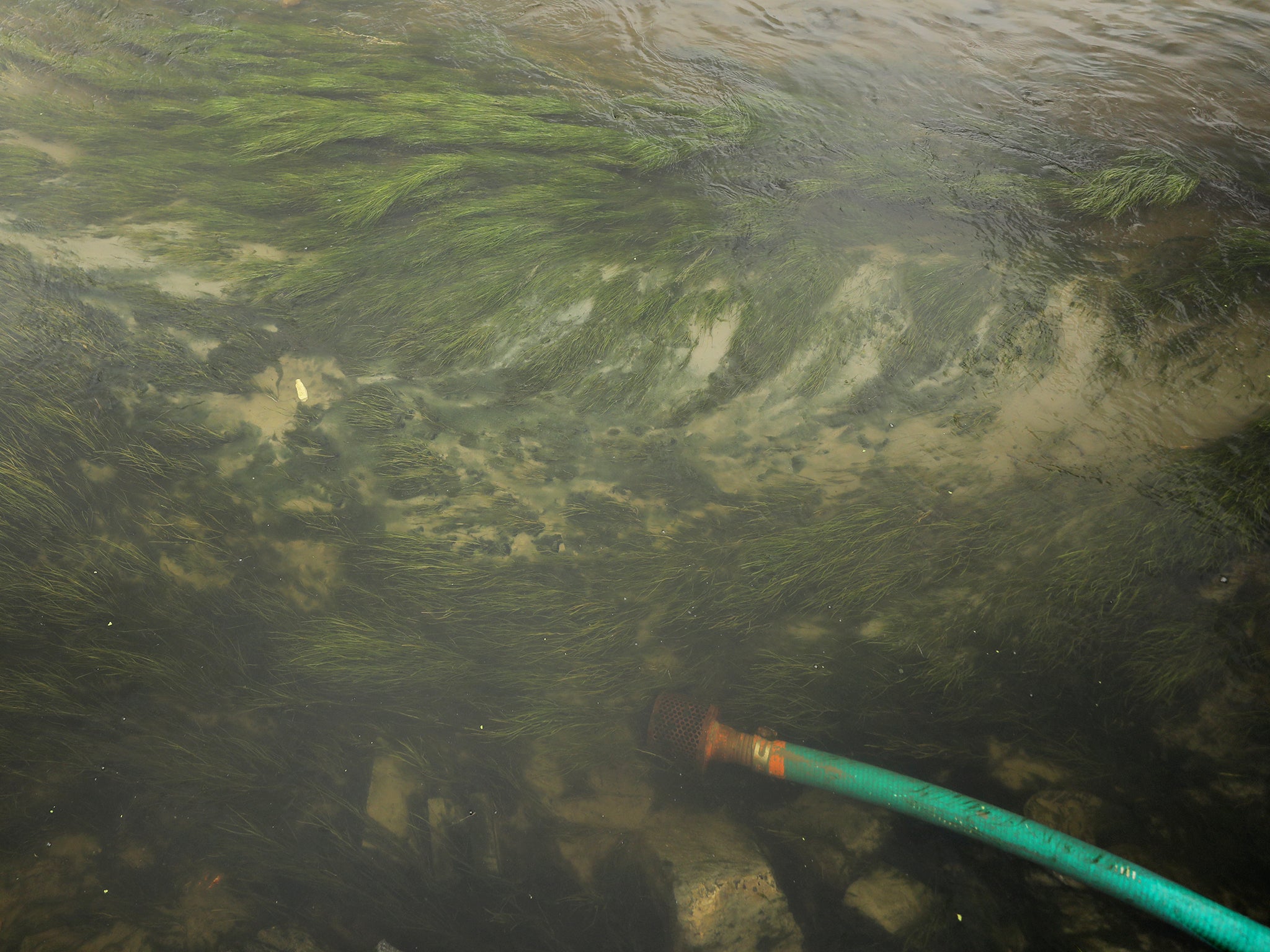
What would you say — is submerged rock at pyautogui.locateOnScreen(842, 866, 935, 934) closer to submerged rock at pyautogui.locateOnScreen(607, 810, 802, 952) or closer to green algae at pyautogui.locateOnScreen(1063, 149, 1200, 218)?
submerged rock at pyautogui.locateOnScreen(607, 810, 802, 952)

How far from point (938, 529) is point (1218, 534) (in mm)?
920

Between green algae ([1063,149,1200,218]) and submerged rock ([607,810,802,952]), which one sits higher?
green algae ([1063,149,1200,218])

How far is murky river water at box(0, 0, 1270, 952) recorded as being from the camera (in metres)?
2.36

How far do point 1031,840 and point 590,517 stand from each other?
194cm

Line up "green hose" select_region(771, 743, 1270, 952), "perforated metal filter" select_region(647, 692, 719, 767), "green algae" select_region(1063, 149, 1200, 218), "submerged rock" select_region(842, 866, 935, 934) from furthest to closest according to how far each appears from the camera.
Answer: "green algae" select_region(1063, 149, 1200, 218) → "perforated metal filter" select_region(647, 692, 719, 767) → "submerged rock" select_region(842, 866, 935, 934) → "green hose" select_region(771, 743, 1270, 952)

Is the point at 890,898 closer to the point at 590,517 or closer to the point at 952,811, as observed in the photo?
the point at 952,811

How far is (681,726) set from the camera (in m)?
2.65

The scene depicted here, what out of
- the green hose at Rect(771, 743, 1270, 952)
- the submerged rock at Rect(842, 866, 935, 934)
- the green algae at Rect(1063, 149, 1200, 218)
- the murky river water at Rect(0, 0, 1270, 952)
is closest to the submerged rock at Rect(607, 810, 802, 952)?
the murky river water at Rect(0, 0, 1270, 952)

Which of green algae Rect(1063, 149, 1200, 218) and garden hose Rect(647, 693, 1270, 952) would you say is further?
green algae Rect(1063, 149, 1200, 218)

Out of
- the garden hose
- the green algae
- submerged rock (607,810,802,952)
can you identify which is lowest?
submerged rock (607,810,802,952)

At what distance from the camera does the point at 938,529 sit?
98.6 inches

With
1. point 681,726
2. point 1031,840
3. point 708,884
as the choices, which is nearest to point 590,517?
point 681,726

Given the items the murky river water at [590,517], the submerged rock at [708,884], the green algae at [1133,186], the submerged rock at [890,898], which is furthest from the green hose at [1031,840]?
the green algae at [1133,186]

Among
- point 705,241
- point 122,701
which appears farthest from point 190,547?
point 705,241
